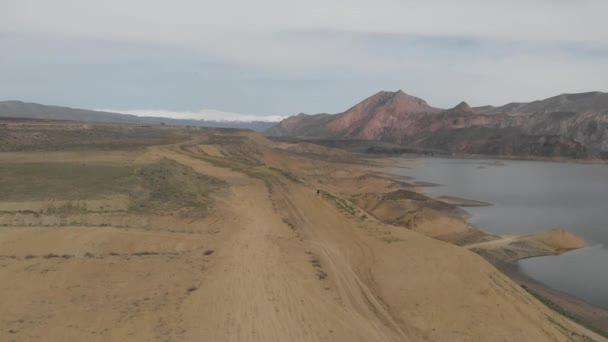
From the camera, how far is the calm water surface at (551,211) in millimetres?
24312

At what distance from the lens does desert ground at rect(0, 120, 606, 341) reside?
1070 centimetres

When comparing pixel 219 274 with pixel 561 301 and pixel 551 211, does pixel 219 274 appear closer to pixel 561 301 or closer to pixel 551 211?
pixel 561 301

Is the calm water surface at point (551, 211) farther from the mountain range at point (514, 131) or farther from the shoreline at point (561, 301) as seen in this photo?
the mountain range at point (514, 131)

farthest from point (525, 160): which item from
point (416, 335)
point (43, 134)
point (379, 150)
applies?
point (416, 335)

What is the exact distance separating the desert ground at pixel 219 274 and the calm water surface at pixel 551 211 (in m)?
9.21

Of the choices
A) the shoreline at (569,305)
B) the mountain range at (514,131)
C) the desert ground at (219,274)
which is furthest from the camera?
the mountain range at (514,131)

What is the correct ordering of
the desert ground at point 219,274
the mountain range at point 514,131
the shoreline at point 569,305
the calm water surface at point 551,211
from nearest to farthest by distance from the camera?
1. the desert ground at point 219,274
2. the shoreline at point 569,305
3. the calm water surface at point 551,211
4. the mountain range at point 514,131

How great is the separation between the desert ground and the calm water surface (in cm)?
921

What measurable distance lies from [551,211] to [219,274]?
41.9 meters

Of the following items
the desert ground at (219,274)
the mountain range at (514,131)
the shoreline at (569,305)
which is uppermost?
the mountain range at (514,131)

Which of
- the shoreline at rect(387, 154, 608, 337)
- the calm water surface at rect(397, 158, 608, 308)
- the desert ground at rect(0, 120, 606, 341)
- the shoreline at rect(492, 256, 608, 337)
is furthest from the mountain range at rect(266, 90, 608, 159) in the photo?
the desert ground at rect(0, 120, 606, 341)

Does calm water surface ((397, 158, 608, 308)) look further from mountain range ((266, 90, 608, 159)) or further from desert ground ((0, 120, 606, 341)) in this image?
mountain range ((266, 90, 608, 159))

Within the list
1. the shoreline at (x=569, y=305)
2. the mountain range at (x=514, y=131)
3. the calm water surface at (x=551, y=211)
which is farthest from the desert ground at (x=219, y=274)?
the mountain range at (x=514, y=131)

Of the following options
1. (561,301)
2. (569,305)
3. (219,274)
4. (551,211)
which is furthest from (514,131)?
(219,274)
